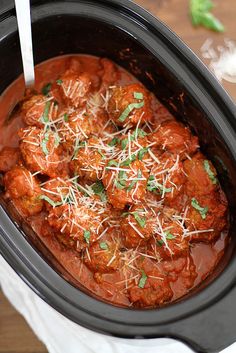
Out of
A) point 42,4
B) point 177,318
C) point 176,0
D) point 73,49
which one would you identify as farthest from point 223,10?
point 177,318

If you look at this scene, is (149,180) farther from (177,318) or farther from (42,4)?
(42,4)

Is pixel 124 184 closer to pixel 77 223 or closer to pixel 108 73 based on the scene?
pixel 77 223

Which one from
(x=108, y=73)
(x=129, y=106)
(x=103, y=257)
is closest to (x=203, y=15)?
(x=108, y=73)

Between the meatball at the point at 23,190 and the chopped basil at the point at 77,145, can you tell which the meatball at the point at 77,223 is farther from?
the chopped basil at the point at 77,145

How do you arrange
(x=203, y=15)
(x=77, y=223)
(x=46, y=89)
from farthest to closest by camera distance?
(x=203, y=15), (x=46, y=89), (x=77, y=223)

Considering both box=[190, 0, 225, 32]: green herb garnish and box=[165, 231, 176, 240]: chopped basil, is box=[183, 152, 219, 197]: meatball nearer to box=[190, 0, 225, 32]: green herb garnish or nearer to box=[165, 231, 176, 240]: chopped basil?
box=[165, 231, 176, 240]: chopped basil

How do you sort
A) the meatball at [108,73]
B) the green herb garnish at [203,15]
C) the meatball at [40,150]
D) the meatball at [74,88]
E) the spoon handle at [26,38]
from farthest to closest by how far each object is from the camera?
the green herb garnish at [203,15]
the meatball at [108,73]
the meatball at [74,88]
the meatball at [40,150]
the spoon handle at [26,38]

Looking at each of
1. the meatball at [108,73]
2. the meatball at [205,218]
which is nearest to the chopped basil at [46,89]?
the meatball at [108,73]
